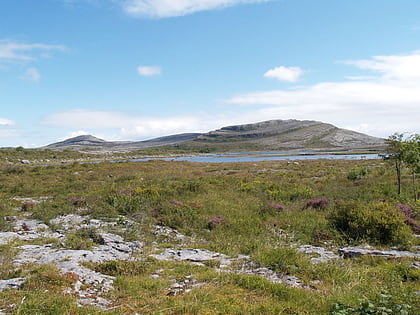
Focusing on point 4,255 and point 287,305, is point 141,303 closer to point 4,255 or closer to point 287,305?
point 287,305

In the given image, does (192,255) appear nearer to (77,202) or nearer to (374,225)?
(374,225)

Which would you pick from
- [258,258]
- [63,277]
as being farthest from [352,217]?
[63,277]

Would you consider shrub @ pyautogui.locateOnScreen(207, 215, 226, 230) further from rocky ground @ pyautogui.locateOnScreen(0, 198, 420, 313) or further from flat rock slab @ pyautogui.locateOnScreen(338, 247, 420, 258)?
flat rock slab @ pyautogui.locateOnScreen(338, 247, 420, 258)

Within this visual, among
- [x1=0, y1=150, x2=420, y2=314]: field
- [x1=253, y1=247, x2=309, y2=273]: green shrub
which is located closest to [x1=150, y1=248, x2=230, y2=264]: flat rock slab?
[x1=0, y1=150, x2=420, y2=314]: field

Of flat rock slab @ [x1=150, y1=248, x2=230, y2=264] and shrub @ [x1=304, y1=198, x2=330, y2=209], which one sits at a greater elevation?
shrub @ [x1=304, y1=198, x2=330, y2=209]

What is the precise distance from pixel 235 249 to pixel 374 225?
18.9ft

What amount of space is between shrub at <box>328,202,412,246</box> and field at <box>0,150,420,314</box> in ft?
0.13

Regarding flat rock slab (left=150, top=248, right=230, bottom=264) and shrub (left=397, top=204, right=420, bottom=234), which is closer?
flat rock slab (left=150, top=248, right=230, bottom=264)

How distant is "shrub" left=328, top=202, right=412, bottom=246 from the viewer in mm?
10729

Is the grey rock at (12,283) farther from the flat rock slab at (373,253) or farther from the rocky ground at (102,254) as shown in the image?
the flat rock slab at (373,253)

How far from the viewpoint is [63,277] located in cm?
634

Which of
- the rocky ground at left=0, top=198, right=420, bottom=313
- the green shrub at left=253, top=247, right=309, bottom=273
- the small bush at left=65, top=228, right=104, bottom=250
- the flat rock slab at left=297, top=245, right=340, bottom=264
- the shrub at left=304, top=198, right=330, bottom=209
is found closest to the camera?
the rocky ground at left=0, top=198, right=420, bottom=313

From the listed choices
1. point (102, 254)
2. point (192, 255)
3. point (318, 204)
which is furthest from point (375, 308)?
point (318, 204)

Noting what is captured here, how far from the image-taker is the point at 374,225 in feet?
36.5
